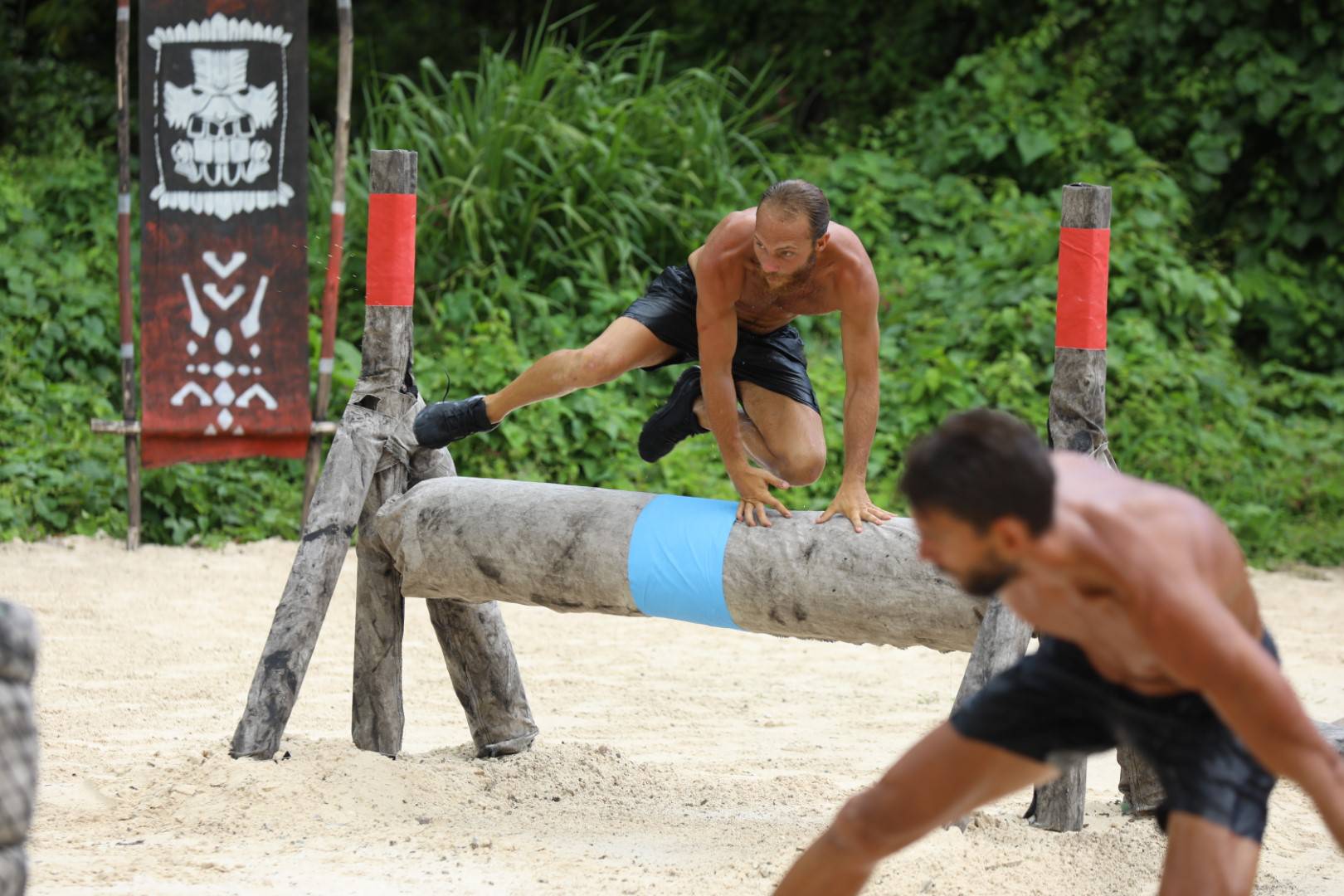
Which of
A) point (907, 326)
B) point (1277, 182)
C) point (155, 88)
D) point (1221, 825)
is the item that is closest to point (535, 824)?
point (1221, 825)

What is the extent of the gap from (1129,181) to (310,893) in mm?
7270

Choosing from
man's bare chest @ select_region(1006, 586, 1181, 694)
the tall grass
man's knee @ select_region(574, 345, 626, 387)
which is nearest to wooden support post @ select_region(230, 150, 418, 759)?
man's knee @ select_region(574, 345, 626, 387)

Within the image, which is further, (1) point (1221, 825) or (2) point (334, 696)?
(2) point (334, 696)

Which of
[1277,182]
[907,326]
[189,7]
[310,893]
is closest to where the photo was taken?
[310,893]

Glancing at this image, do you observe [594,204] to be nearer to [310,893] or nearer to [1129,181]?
[1129,181]

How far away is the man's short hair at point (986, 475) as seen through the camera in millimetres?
1897

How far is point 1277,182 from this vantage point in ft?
30.9

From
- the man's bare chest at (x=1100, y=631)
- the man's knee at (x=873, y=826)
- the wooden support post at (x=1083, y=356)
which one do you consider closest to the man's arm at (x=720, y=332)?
the wooden support post at (x=1083, y=356)

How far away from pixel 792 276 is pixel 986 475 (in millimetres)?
1959

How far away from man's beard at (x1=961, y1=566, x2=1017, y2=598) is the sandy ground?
137 cm

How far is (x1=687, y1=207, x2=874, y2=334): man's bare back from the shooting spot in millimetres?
3797

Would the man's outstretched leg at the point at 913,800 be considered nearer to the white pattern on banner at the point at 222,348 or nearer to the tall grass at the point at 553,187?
the white pattern on banner at the point at 222,348

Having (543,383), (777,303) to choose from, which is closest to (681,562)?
(543,383)

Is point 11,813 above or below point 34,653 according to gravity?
below
